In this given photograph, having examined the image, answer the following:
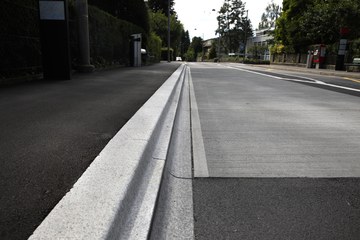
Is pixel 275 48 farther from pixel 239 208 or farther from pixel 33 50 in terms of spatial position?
pixel 239 208

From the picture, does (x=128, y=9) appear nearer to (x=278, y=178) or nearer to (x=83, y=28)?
(x=83, y=28)

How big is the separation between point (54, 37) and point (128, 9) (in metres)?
15.0

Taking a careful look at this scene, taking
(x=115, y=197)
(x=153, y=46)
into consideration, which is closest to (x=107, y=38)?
(x=115, y=197)

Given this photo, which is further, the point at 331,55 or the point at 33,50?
the point at 331,55

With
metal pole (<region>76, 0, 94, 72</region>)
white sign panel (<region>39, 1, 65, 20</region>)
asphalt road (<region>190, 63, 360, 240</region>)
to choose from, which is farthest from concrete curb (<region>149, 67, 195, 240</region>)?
metal pole (<region>76, 0, 94, 72</region>)

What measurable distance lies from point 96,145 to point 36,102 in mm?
2744

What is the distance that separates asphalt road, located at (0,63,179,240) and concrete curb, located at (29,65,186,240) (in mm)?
135

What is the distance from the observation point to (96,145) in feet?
9.51

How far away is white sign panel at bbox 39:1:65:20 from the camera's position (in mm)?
8117

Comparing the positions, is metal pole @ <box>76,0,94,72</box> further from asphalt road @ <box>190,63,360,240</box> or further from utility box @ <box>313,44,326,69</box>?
utility box @ <box>313,44,326,69</box>

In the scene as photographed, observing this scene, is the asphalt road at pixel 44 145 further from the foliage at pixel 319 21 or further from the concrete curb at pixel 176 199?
the foliage at pixel 319 21

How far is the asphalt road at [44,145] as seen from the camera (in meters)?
1.73

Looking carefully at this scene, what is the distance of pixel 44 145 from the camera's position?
2822 mm

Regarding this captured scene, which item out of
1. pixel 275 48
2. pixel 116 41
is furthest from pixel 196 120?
pixel 275 48
